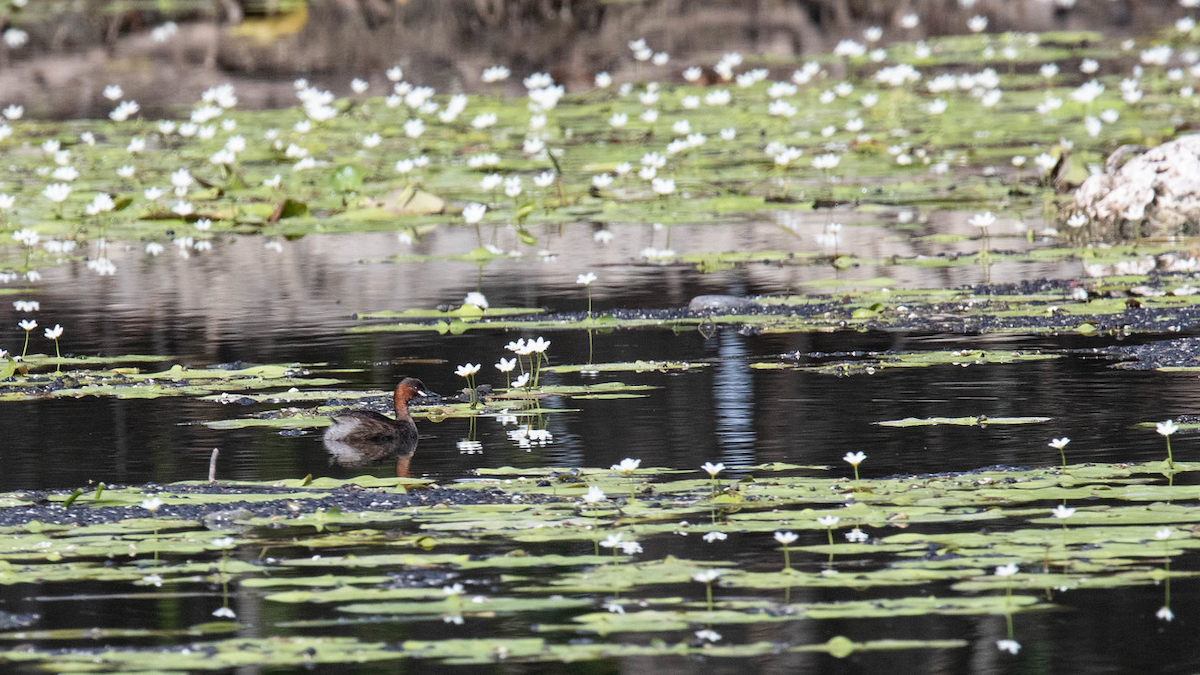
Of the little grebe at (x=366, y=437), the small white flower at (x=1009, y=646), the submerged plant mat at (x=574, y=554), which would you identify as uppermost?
the little grebe at (x=366, y=437)

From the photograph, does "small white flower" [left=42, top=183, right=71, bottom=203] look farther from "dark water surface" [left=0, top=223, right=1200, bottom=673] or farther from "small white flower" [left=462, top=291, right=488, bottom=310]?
"small white flower" [left=462, top=291, right=488, bottom=310]

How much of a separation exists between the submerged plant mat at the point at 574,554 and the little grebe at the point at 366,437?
0.53m

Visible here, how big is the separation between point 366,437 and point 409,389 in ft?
1.85

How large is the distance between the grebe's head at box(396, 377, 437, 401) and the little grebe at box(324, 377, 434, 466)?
0.22 m

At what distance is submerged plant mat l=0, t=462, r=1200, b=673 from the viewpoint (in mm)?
4711

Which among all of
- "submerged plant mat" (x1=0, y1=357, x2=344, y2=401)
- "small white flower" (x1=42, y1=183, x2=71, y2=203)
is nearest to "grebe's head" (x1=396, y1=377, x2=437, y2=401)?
"submerged plant mat" (x1=0, y1=357, x2=344, y2=401)

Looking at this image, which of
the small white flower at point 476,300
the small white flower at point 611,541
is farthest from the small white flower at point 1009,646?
the small white flower at point 476,300

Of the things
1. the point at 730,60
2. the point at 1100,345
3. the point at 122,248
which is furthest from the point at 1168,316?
A: the point at 730,60

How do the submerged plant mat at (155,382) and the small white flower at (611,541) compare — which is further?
the submerged plant mat at (155,382)

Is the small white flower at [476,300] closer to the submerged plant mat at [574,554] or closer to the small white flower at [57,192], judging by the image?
the submerged plant mat at [574,554]

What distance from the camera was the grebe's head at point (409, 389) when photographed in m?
7.52

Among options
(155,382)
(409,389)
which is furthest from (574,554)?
(155,382)

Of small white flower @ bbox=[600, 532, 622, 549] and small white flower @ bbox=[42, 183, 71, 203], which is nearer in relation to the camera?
small white flower @ bbox=[600, 532, 622, 549]

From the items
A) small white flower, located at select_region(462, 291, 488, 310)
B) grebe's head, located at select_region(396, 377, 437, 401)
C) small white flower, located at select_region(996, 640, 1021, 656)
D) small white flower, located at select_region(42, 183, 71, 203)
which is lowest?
small white flower, located at select_region(996, 640, 1021, 656)
